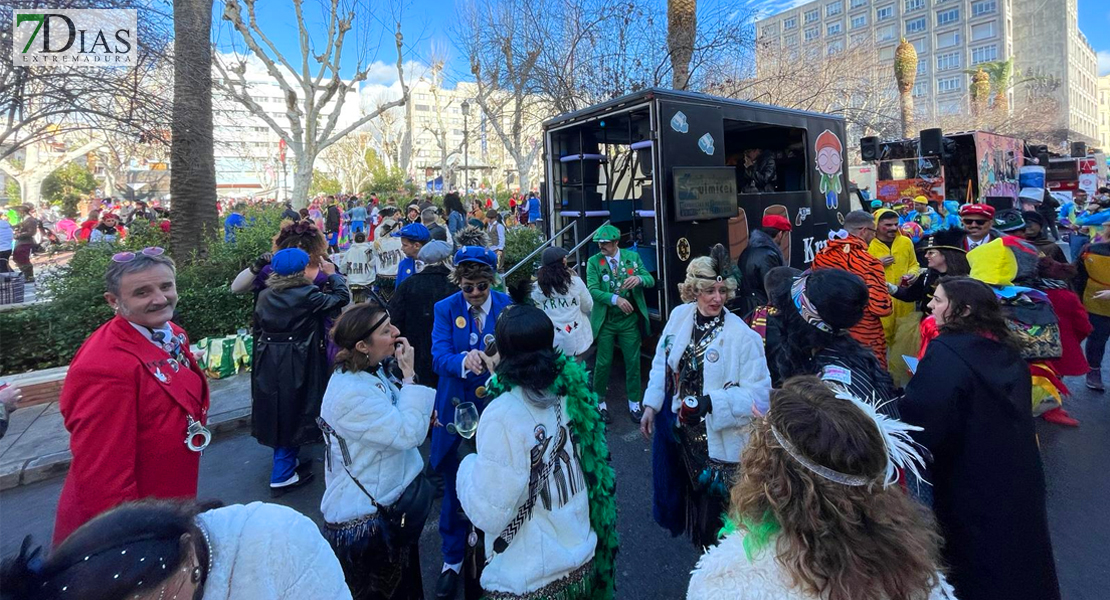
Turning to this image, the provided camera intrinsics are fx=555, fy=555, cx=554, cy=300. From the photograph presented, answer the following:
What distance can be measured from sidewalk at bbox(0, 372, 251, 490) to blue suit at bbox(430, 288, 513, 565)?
3.32m

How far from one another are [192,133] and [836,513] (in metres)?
9.62

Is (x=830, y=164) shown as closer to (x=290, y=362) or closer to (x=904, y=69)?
(x=290, y=362)

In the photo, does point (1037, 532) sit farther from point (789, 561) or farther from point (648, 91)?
point (648, 91)

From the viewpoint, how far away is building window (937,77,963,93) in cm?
6481

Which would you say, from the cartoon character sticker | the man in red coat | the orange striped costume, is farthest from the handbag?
the cartoon character sticker

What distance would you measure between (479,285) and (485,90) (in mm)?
22886

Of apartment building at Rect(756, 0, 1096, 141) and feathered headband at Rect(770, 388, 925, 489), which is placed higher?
apartment building at Rect(756, 0, 1096, 141)

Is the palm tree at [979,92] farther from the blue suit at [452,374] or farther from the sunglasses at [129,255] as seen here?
the sunglasses at [129,255]

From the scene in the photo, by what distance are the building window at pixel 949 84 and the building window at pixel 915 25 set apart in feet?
21.7

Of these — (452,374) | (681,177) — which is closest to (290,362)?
(452,374)

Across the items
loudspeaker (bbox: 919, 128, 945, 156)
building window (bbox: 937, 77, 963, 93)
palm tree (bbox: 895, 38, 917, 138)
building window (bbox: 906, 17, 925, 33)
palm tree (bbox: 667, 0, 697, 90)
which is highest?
building window (bbox: 906, 17, 925, 33)

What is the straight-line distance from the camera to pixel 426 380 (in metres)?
4.50

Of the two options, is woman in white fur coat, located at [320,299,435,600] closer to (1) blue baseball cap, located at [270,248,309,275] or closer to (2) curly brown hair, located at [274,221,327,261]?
(1) blue baseball cap, located at [270,248,309,275]

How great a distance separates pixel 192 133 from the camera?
8172 mm
